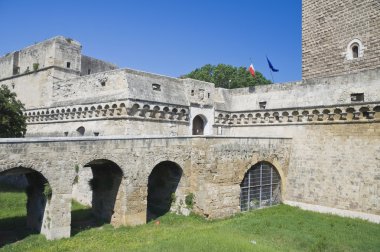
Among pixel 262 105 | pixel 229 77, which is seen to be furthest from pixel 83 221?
pixel 229 77

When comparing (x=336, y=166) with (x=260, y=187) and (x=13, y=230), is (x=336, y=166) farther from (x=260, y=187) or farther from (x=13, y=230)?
(x=13, y=230)

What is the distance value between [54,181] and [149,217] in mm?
5148

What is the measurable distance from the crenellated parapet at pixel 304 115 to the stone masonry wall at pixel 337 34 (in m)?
3.25

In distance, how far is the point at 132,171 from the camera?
13.7m

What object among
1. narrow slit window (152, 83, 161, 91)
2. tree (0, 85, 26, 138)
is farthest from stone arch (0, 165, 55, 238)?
narrow slit window (152, 83, 161, 91)

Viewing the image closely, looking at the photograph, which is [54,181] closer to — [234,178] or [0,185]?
[234,178]

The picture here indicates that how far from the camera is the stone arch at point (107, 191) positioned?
539 inches

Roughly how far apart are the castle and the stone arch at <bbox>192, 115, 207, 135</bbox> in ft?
0.21

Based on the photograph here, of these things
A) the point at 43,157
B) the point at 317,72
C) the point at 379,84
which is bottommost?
the point at 43,157

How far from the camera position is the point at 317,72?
2020cm

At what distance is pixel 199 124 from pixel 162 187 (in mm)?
5983

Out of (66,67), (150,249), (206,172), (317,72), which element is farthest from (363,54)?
(66,67)

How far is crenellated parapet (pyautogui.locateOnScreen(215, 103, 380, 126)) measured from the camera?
52.2 ft

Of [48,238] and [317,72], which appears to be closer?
[48,238]
